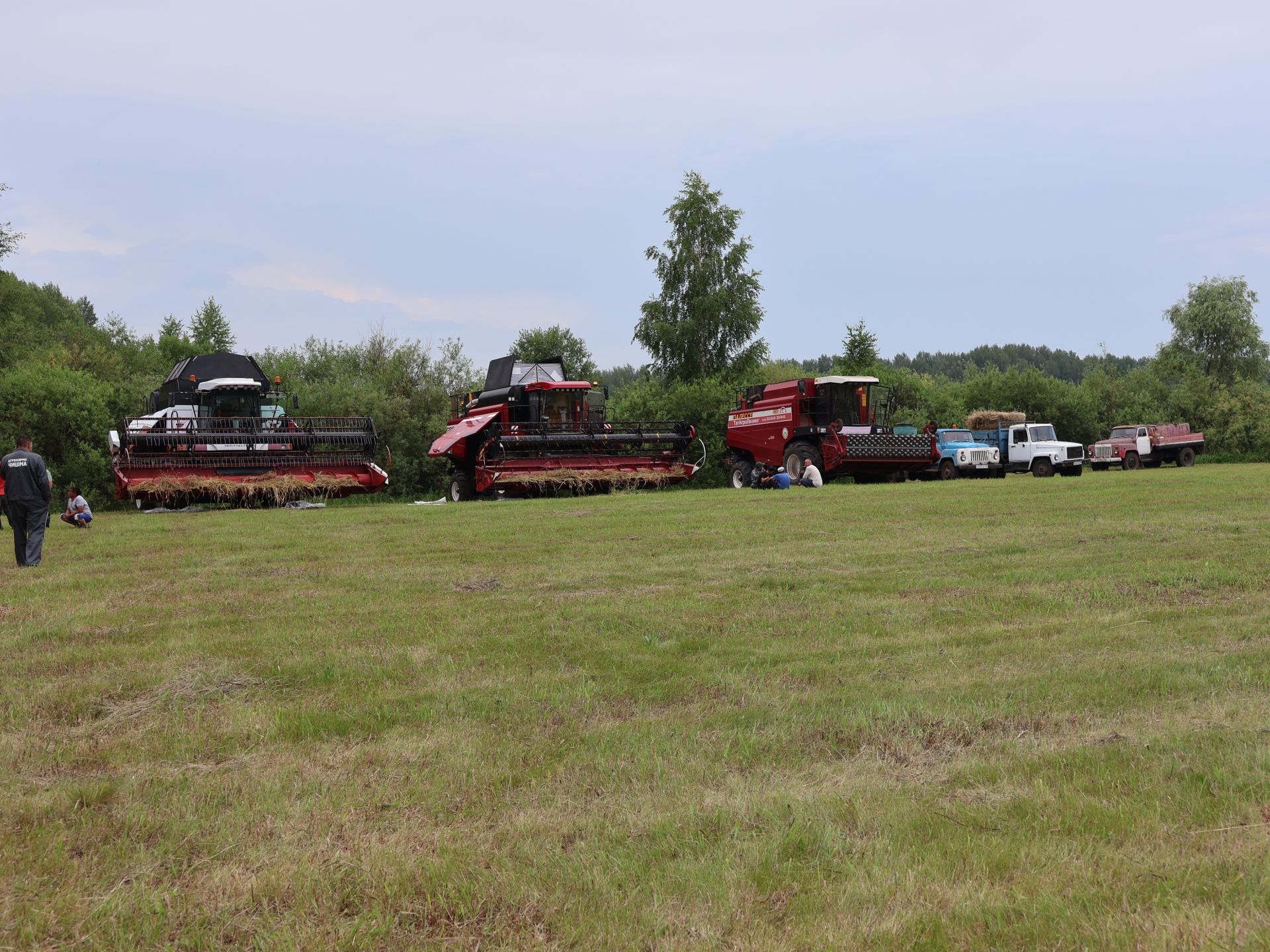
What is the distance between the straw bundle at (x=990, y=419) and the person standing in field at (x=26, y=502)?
39.4 metres

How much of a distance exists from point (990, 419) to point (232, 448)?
1311 inches

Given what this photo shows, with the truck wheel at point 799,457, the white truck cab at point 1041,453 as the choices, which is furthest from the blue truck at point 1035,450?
the truck wheel at point 799,457

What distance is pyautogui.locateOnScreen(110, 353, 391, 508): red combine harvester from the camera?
71.9ft

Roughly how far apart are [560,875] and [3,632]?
5.81 m

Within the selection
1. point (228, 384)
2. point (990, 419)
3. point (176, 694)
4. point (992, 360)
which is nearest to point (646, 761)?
point (176, 694)

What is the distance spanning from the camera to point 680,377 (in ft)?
153

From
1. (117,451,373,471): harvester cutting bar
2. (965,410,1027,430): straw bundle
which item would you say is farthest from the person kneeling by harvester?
(965,410,1027,430): straw bundle

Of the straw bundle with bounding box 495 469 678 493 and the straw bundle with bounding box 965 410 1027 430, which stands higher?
the straw bundle with bounding box 965 410 1027 430

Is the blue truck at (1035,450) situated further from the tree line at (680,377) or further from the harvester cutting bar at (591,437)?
the harvester cutting bar at (591,437)

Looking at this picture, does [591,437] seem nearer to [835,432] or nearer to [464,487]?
[464,487]

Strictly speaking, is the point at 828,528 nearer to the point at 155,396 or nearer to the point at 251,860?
the point at 251,860

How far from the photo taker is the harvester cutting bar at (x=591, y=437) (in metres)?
25.1

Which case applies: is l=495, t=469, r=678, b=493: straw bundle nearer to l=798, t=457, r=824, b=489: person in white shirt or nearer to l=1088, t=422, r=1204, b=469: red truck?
l=798, t=457, r=824, b=489: person in white shirt

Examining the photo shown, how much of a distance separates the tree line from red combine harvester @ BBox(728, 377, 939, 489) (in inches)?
51.2
